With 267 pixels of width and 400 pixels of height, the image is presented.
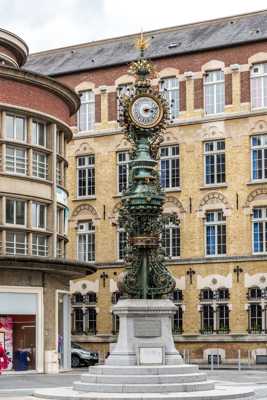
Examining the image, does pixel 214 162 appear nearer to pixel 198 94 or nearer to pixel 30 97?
pixel 198 94

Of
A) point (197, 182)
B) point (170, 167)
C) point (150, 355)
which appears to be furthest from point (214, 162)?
point (150, 355)

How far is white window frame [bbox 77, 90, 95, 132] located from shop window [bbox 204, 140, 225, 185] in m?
8.13

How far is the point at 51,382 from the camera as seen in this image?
34781mm

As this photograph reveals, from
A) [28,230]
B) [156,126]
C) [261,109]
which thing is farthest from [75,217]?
[156,126]

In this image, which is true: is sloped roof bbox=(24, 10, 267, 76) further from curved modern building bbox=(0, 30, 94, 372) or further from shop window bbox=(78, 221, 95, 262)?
curved modern building bbox=(0, 30, 94, 372)

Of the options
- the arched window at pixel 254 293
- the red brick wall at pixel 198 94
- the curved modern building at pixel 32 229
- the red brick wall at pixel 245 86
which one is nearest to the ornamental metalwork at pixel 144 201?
the curved modern building at pixel 32 229

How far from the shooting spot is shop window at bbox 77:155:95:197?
198 ft

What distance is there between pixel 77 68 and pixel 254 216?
606 inches

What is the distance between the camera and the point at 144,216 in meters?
28.8

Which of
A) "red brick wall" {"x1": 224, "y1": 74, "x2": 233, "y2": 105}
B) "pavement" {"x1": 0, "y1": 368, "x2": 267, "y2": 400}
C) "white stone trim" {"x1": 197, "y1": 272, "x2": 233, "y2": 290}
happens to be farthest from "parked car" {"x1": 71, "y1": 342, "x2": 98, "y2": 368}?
"red brick wall" {"x1": 224, "y1": 74, "x2": 233, "y2": 105}

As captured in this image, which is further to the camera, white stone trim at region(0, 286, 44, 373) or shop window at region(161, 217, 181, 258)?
shop window at region(161, 217, 181, 258)

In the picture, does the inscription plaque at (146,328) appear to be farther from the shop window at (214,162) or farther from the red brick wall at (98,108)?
the red brick wall at (98,108)

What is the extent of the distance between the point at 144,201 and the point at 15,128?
50.4 ft

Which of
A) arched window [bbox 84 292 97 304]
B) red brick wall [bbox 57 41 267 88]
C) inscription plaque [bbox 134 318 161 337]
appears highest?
red brick wall [bbox 57 41 267 88]
